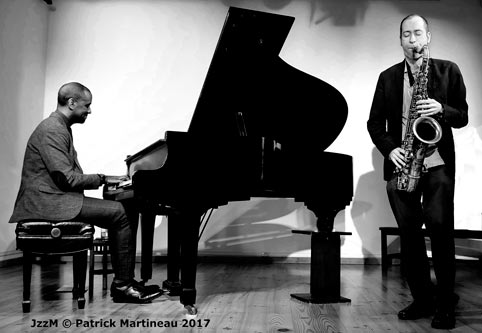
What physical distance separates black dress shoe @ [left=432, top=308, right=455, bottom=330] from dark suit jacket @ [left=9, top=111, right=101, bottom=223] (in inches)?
78.9

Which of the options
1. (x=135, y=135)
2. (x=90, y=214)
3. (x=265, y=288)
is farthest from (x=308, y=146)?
(x=135, y=135)

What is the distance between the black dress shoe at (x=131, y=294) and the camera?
9.97ft

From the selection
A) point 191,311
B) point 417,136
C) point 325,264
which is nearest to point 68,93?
point 191,311

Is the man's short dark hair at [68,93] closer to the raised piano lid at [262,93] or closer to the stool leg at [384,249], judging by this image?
the raised piano lid at [262,93]

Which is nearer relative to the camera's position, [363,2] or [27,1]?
[27,1]

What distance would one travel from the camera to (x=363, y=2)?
231 inches

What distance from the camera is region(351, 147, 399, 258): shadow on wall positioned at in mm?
5617

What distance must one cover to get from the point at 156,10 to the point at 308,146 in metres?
3.37

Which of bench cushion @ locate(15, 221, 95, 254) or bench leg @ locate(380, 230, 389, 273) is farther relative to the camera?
bench leg @ locate(380, 230, 389, 273)

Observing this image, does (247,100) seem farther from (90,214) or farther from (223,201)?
(90,214)

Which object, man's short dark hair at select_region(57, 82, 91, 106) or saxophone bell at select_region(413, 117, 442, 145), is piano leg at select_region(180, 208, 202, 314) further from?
→ saxophone bell at select_region(413, 117, 442, 145)

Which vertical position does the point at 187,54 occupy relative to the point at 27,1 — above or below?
below

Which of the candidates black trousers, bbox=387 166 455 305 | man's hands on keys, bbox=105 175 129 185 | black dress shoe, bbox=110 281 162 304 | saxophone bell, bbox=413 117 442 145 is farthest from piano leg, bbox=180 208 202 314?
saxophone bell, bbox=413 117 442 145

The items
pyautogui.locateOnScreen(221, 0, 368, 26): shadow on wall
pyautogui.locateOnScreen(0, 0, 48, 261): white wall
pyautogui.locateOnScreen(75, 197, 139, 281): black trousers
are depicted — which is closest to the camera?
pyautogui.locateOnScreen(75, 197, 139, 281): black trousers
